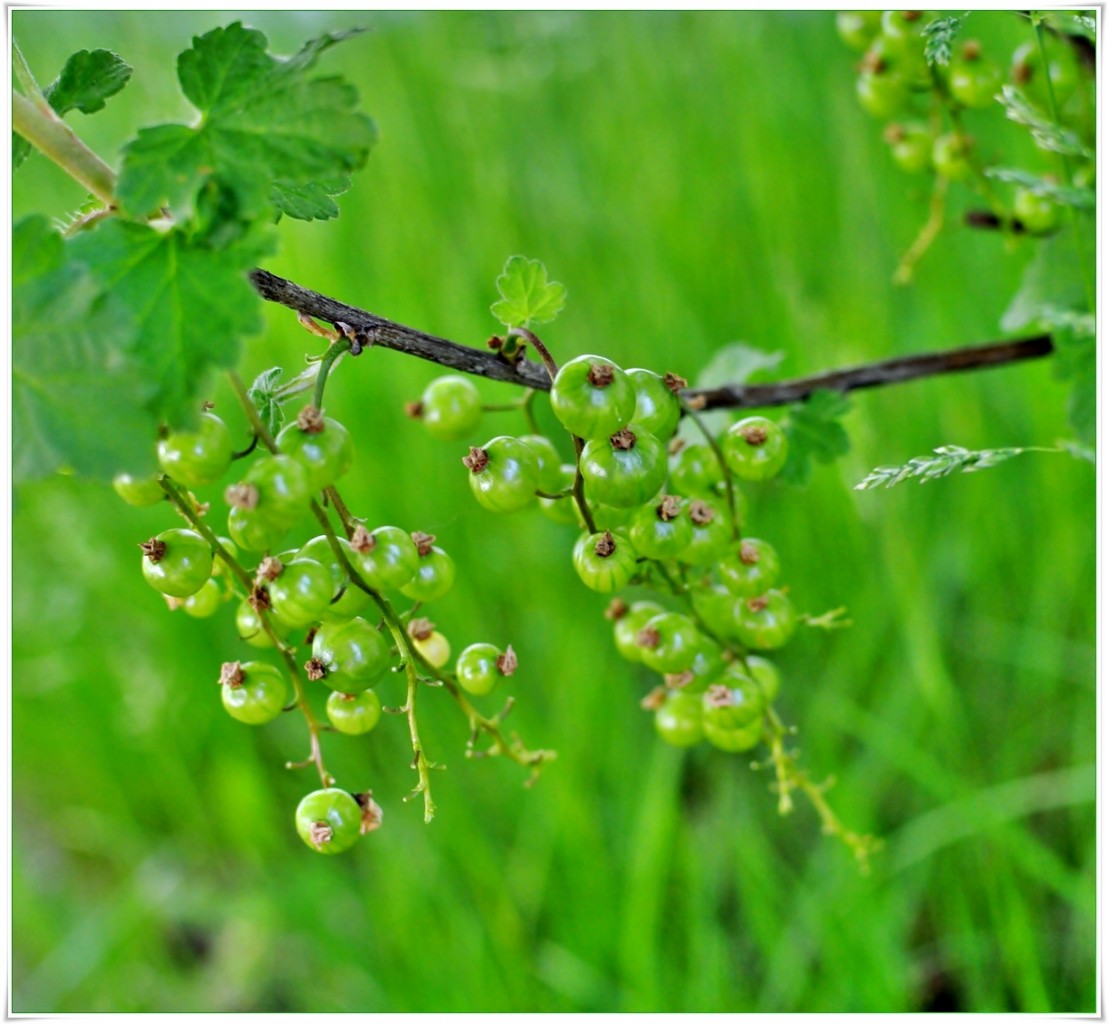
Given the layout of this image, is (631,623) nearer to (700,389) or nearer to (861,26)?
(700,389)

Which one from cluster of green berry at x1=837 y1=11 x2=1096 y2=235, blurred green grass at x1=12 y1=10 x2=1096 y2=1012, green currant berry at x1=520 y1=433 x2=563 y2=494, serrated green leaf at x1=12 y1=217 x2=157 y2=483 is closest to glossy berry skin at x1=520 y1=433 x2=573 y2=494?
green currant berry at x1=520 y1=433 x2=563 y2=494

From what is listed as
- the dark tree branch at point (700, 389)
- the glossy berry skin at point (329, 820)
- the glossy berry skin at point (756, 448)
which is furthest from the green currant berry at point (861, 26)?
the glossy berry skin at point (329, 820)

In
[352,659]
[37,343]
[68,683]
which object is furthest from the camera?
[68,683]

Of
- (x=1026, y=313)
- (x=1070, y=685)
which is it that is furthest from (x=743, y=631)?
(x=1070, y=685)

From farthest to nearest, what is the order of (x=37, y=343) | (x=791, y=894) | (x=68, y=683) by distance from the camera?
(x=68, y=683)
(x=791, y=894)
(x=37, y=343)

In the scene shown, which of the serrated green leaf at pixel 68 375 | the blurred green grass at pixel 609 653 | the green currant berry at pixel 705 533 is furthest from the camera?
the blurred green grass at pixel 609 653

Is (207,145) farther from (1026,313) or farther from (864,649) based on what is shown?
(864,649)

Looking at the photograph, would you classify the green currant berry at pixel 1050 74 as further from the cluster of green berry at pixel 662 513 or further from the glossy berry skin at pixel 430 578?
the glossy berry skin at pixel 430 578
